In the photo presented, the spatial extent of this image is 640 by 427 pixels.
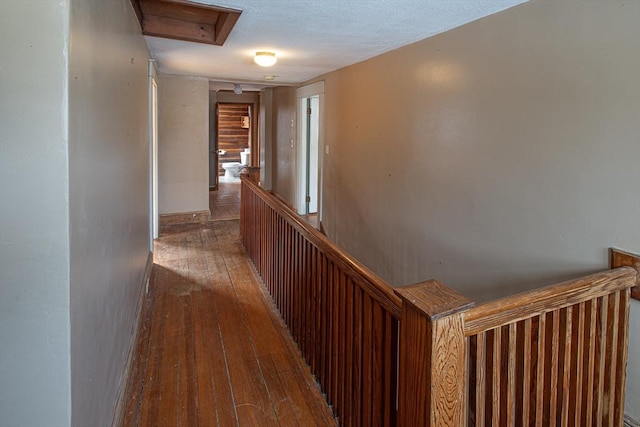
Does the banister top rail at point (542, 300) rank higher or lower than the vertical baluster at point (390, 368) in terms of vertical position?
higher

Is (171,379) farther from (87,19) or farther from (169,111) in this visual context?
(169,111)

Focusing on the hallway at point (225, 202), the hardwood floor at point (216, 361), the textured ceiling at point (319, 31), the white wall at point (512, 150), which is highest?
the textured ceiling at point (319, 31)

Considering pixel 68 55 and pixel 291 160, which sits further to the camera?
pixel 291 160

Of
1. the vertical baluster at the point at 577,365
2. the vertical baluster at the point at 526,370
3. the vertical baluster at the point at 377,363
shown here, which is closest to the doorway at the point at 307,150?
the vertical baluster at the point at 377,363

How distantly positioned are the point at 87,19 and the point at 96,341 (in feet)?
3.51

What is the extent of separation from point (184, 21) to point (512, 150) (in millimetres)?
2428

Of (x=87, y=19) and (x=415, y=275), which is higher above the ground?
(x=87, y=19)

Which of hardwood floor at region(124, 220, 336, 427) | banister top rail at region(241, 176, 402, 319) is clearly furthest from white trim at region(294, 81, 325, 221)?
banister top rail at region(241, 176, 402, 319)

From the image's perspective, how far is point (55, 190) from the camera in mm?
1052

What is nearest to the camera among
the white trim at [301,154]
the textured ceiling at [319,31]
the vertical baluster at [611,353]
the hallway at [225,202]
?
the vertical baluster at [611,353]

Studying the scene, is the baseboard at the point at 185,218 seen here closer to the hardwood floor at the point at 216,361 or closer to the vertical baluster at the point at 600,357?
the hardwood floor at the point at 216,361

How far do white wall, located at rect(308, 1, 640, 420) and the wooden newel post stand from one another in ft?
3.80

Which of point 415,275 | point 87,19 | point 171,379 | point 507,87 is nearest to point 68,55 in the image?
point 87,19

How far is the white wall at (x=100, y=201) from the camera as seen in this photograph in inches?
45.3
